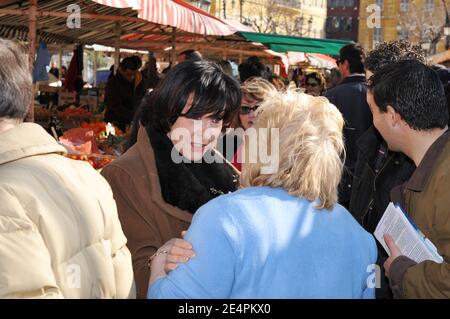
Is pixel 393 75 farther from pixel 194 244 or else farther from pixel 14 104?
pixel 14 104

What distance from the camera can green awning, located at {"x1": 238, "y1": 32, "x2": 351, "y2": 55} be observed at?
1145 cm

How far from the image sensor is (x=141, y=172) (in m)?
2.49

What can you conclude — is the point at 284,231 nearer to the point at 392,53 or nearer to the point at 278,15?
the point at 392,53

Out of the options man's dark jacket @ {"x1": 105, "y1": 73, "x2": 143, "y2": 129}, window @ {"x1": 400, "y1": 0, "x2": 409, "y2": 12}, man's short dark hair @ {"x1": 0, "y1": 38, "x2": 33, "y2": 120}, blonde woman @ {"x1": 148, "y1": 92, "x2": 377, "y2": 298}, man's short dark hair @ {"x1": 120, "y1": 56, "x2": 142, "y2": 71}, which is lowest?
man's dark jacket @ {"x1": 105, "y1": 73, "x2": 143, "y2": 129}

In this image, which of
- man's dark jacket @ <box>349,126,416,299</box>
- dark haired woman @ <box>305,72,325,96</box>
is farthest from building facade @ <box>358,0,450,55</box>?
man's dark jacket @ <box>349,126,416,299</box>

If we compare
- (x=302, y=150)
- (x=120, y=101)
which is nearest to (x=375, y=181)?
(x=302, y=150)

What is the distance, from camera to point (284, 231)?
1846 millimetres

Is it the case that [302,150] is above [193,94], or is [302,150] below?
below

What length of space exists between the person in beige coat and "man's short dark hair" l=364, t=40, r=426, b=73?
237 cm

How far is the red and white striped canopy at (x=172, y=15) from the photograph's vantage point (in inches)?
220

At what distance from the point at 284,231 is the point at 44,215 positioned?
703mm

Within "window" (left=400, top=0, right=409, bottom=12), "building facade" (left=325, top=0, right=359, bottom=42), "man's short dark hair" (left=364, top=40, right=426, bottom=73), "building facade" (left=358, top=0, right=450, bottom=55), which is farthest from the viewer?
"building facade" (left=325, top=0, right=359, bottom=42)

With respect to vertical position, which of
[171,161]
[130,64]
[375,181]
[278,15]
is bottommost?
[375,181]

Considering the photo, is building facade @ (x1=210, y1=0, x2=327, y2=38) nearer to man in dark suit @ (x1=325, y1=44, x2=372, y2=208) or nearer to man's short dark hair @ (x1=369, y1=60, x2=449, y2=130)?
man in dark suit @ (x1=325, y1=44, x2=372, y2=208)
